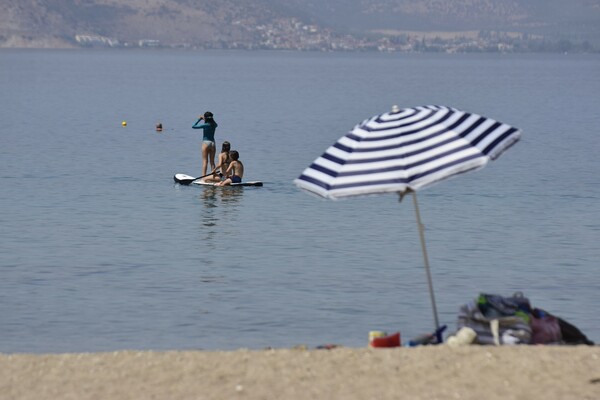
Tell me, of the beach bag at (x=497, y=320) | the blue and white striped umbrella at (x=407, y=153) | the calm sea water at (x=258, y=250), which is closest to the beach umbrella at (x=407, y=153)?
the blue and white striped umbrella at (x=407, y=153)

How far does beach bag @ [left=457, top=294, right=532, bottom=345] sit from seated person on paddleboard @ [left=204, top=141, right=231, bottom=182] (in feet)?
62.9

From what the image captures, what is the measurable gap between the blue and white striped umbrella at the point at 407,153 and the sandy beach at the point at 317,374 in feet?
5.61

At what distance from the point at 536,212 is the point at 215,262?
1111cm

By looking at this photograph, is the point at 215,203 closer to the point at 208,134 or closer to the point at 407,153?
the point at 208,134

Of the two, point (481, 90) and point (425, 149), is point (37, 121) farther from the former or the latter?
point (481, 90)

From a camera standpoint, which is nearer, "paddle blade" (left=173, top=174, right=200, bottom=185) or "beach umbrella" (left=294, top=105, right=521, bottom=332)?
"beach umbrella" (left=294, top=105, right=521, bottom=332)

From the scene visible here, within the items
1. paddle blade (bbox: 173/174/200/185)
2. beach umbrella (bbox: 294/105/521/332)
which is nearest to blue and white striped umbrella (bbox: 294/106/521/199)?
beach umbrella (bbox: 294/105/521/332)

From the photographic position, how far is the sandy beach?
469 inches

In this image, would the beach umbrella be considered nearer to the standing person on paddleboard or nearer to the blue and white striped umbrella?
the blue and white striped umbrella

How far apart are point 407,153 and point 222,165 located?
20.7m

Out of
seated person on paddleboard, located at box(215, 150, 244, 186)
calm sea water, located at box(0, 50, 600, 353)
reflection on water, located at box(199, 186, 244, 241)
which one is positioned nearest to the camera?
calm sea water, located at box(0, 50, 600, 353)

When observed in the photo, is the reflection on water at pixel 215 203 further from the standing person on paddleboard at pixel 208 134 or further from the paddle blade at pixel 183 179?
the paddle blade at pixel 183 179

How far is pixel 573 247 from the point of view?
2589cm

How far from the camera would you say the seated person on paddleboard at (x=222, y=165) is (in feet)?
109
